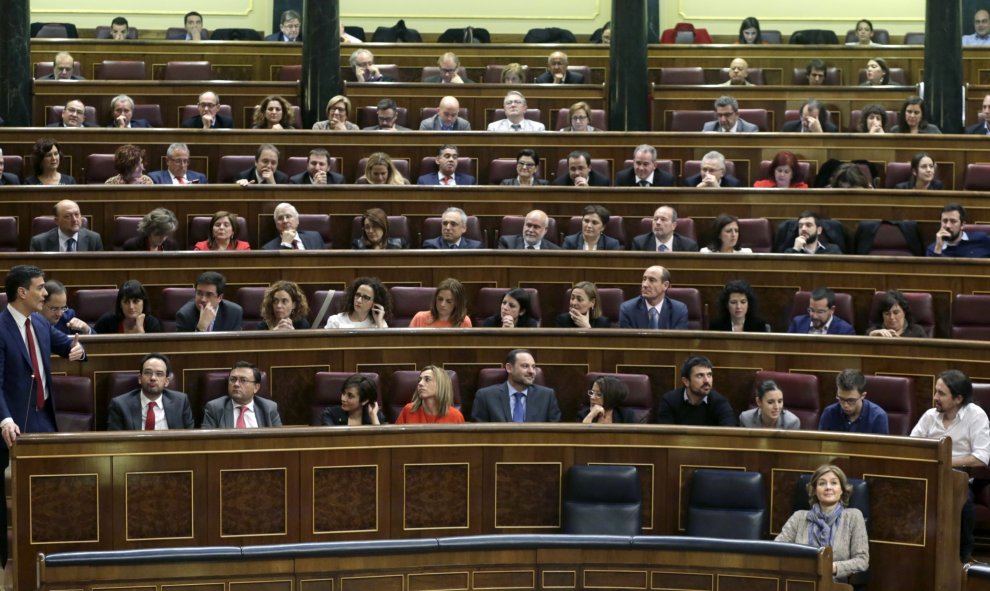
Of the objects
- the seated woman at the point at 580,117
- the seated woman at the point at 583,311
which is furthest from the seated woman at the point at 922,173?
Result: the seated woman at the point at 583,311

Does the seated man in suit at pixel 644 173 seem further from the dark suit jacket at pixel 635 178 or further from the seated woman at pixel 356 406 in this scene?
the seated woman at pixel 356 406

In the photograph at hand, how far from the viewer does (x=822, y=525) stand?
4.95 meters

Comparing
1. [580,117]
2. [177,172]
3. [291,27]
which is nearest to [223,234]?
[177,172]

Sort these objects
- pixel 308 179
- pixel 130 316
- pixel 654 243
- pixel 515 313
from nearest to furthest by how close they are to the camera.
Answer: pixel 130 316, pixel 515 313, pixel 654 243, pixel 308 179

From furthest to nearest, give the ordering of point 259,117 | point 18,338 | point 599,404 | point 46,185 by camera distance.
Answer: point 259,117 < point 46,185 < point 599,404 < point 18,338

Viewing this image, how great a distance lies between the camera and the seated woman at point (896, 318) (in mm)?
6148

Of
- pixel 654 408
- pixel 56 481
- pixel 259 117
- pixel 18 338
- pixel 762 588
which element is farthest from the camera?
pixel 259 117

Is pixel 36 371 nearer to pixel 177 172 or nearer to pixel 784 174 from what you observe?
pixel 177 172

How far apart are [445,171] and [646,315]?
1.60 meters

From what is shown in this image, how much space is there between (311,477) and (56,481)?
789 millimetres

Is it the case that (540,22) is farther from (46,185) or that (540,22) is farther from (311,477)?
(311,477)

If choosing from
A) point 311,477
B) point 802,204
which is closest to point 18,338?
point 311,477

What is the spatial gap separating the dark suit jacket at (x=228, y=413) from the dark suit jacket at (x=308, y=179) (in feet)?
6.88

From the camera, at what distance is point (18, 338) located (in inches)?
206
